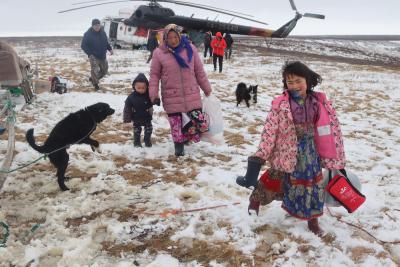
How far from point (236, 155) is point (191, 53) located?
1.88 m

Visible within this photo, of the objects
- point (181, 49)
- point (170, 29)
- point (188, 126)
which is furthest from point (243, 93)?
point (170, 29)

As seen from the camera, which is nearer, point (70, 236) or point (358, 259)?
point (358, 259)

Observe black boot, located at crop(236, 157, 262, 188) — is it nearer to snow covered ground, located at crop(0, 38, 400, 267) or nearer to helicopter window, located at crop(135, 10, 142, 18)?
snow covered ground, located at crop(0, 38, 400, 267)

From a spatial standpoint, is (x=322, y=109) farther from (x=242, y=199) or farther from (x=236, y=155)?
(x=236, y=155)

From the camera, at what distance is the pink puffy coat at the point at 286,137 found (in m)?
3.50

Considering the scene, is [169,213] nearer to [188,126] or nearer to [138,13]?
[188,126]

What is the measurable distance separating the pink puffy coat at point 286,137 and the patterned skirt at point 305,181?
0.21 ft

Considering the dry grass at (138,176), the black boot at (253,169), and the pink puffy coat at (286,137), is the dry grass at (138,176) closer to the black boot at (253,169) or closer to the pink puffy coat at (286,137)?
the black boot at (253,169)

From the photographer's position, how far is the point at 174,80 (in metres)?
5.73

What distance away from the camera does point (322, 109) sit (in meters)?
3.52

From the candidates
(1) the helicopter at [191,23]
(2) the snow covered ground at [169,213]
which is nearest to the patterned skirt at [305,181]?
(2) the snow covered ground at [169,213]

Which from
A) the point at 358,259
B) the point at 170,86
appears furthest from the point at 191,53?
the point at 358,259

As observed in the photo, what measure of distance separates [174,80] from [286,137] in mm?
2629

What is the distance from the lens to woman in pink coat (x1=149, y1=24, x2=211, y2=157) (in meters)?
5.66
